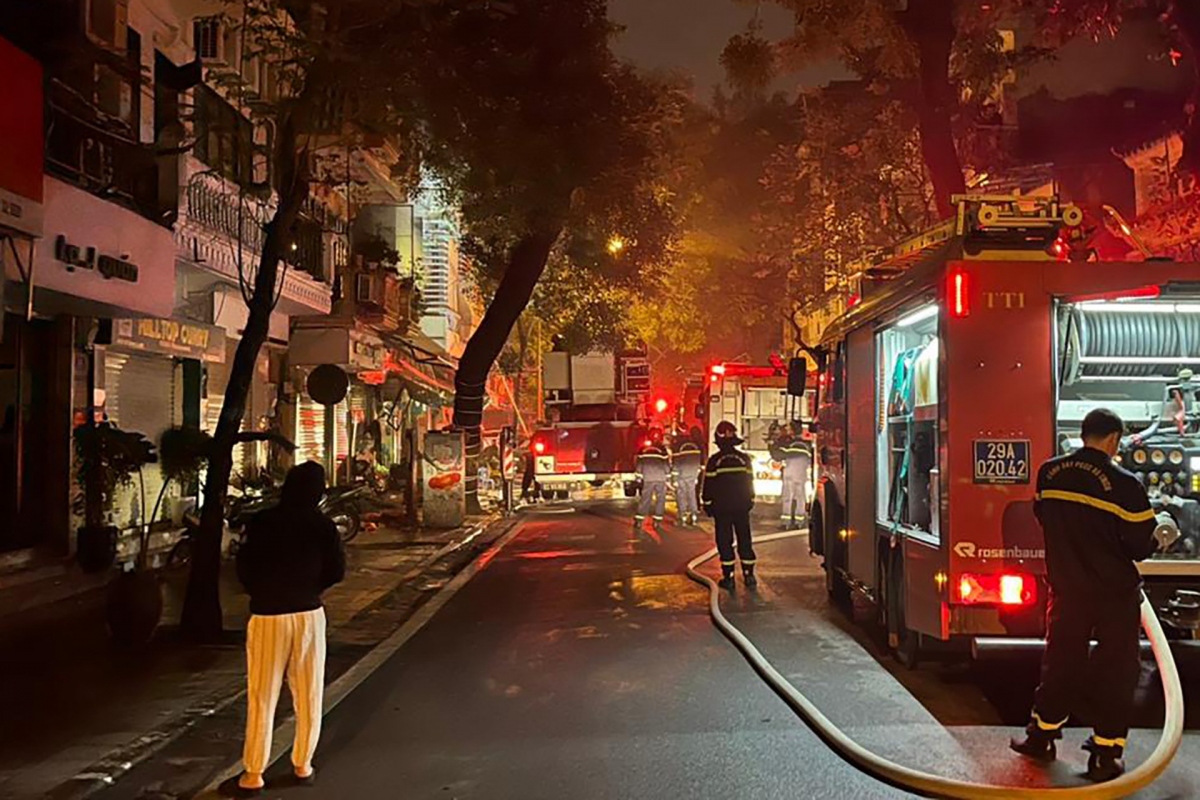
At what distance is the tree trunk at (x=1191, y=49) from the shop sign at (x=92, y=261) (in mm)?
11942

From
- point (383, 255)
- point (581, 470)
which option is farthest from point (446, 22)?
point (581, 470)

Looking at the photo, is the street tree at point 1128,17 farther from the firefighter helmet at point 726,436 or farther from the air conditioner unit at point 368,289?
the air conditioner unit at point 368,289

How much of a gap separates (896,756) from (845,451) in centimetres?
456

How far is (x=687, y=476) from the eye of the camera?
20906 mm

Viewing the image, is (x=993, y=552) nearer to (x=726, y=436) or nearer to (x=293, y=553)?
(x=293, y=553)

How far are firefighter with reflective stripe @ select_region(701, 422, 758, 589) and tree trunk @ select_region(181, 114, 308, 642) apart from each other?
5.51 m

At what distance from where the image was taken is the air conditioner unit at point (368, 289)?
22453 millimetres

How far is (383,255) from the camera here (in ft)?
79.6

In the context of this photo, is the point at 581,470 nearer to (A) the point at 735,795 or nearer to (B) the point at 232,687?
(B) the point at 232,687

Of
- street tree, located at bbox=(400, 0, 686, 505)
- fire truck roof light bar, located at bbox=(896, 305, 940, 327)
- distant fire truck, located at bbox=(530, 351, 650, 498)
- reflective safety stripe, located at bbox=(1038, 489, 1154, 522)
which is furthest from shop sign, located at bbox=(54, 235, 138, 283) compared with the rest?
distant fire truck, located at bbox=(530, 351, 650, 498)

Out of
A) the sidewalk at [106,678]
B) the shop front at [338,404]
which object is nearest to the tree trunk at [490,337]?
the shop front at [338,404]

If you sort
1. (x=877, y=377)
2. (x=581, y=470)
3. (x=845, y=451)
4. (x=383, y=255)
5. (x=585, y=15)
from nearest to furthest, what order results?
(x=877, y=377) → (x=845, y=451) → (x=585, y=15) → (x=383, y=255) → (x=581, y=470)

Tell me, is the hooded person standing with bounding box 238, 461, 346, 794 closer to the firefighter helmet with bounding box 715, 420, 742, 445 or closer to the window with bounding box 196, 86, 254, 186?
the firefighter helmet with bounding box 715, 420, 742, 445

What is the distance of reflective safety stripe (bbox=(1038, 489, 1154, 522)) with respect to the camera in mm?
5859
